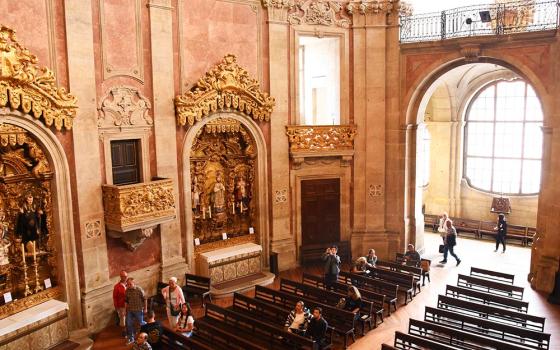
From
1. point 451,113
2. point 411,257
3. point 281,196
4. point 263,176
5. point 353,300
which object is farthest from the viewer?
point 451,113

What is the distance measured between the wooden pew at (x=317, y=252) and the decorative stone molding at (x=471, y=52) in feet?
21.7

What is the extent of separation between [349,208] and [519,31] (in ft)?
23.0

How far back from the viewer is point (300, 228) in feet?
53.4

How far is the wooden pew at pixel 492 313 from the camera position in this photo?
10.6 metres

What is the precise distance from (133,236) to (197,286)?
88.2 inches

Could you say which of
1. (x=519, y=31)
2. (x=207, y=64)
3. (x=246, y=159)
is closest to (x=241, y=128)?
(x=246, y=159)

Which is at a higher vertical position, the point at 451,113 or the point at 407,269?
the point at 451,113

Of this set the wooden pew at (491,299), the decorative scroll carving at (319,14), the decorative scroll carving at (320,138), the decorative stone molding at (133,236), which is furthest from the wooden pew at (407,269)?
the decorative scroll carving at (319,14)

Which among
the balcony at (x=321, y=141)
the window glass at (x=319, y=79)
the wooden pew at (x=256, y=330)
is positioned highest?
the window glass at (x=319, y=79)

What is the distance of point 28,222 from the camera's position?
10.9m

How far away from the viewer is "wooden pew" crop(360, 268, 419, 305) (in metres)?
13.2

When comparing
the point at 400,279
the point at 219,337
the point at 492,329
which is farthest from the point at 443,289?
the point at 219,337

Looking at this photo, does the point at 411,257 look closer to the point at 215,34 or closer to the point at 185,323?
the point at 185,323

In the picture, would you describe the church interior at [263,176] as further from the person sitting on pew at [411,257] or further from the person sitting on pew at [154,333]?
the person sitting on pew at [411,257]
